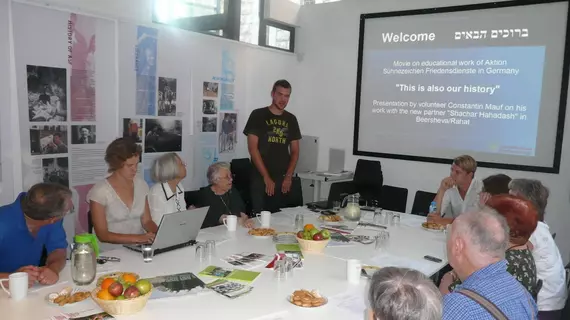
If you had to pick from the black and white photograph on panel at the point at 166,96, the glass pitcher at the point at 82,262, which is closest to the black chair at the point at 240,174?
the black and white photograph on panel at the point at 166,96

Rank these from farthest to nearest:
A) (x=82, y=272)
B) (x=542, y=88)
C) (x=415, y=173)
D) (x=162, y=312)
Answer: (x=415, y=173), (x=542, y=88), (x=82, y=272), (x=162, y=312)

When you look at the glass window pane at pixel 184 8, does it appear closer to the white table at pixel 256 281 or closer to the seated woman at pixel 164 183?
the seated woman at pixel 164 183

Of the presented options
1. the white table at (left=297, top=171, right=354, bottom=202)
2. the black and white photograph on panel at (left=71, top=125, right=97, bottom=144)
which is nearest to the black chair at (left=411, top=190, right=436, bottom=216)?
the white table at (left=297, top=171, right=354, bottom=202)

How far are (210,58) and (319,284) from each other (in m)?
3.78

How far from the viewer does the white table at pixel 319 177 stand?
5820mm

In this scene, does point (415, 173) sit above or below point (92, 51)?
below

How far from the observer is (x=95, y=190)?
2873 millimetres

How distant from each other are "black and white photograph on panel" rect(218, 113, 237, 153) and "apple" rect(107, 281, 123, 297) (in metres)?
3.97

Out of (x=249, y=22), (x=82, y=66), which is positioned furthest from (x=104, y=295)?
(x=249, y=22)

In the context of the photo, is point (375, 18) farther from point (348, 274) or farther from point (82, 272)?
point (82, 272)

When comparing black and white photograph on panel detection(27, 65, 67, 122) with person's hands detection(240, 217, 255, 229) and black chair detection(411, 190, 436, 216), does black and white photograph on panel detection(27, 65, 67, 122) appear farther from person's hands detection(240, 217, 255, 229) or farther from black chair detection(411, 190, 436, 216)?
black chair detection(411, 190, 436, 216)

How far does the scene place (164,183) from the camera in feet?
10.5

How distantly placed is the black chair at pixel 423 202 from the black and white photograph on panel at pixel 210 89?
2590 millimetres

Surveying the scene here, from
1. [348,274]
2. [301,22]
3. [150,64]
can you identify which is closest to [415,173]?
[301,22]
